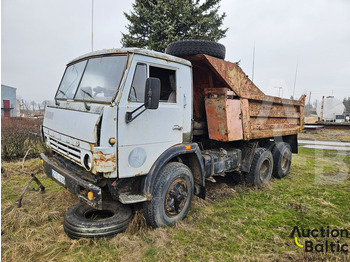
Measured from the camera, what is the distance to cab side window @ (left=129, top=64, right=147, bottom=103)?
9.29ft

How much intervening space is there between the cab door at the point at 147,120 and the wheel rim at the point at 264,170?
275cm

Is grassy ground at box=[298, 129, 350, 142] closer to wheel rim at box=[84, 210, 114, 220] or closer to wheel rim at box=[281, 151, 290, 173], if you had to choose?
wheel rim at box=[281, 151, 290, 173]

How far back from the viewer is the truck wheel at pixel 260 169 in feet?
16.1

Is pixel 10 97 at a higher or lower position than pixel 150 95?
higher

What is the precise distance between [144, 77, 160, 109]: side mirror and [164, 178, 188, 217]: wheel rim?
1230 mm

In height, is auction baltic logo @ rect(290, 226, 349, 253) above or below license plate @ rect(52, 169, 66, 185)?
below

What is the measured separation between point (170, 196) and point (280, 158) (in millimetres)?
3658

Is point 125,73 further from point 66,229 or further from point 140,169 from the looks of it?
point 66,229

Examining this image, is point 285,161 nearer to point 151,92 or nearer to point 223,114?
point 223,114

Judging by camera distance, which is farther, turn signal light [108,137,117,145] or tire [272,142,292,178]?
tire [272,142,292,178]

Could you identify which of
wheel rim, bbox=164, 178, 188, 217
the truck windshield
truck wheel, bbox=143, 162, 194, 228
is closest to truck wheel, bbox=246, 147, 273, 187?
truck wheel, bbox=143, 162, 194, 228

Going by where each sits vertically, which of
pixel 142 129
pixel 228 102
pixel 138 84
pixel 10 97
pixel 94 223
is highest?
pixel 10 97

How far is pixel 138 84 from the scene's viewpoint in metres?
2.90

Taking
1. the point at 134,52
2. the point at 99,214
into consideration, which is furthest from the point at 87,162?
the point at 134,52
